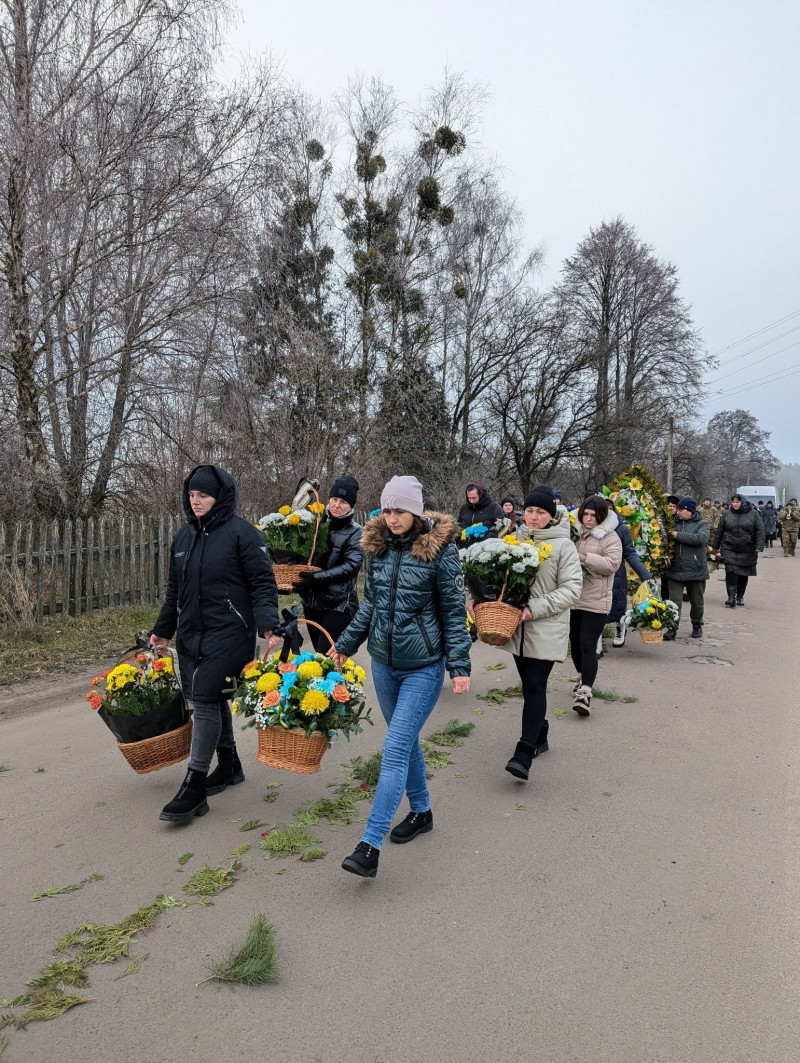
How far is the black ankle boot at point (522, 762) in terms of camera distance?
480cm

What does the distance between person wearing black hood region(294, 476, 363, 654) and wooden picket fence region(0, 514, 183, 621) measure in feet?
17.6

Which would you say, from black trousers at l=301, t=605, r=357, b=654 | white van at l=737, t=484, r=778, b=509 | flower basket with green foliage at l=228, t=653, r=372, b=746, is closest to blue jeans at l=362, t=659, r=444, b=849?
flower basket with green foliage at l=228, t=653, r=372, b=746

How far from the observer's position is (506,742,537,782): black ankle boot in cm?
480

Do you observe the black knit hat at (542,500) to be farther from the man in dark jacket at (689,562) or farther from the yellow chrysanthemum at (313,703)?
the man in dark jacket at (689,562)

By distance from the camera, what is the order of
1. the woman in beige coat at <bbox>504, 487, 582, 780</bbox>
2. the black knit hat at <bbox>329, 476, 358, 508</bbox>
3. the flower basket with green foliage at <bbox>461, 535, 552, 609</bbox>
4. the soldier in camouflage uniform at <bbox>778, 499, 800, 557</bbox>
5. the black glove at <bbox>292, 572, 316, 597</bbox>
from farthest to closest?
the soldier in camouflage uniform at <bbox>778, 499, 800, 557</bbox>
the black knit hat at <bbox>329, 476, 358, 508</bbox>
the black glove at <bbox>292, 572, 316, 597</bbox>
the flower basket with green foliage at <bbox>461, 535, 552, 609</bbox>
the woman in beige coat at <bbox>504, 487, 582, 780</bbox>

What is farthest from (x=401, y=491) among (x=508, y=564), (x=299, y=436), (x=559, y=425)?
(x=559, y=425)

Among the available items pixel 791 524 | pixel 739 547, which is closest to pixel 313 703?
pixel 739 547

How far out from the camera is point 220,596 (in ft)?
14.0

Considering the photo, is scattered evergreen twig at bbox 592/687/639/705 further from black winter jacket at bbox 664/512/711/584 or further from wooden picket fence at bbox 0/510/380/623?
wooden picket fence at bbox 0/510/380/623

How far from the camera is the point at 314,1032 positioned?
8.53ft

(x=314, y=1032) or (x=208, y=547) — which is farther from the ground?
(x=208, y=547)

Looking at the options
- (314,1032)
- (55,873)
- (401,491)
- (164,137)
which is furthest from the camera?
(164,137)

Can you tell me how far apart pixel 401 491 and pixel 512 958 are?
216 centimetres

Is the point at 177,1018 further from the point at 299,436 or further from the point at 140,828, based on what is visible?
the point at 299,436
